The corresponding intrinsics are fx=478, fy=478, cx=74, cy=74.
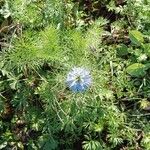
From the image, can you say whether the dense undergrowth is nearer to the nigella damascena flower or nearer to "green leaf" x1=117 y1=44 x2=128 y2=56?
"green leaf" x1=117 y1=44 x2=128 y2=56

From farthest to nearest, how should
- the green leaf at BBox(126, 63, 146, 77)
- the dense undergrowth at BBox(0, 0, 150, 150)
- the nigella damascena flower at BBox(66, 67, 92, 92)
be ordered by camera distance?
the green leaf at BBox(126, 63, 146, 77) < the dense undergrowth at BBox(0, 0, 150, 150) < the nigella damascena flower at BBox(66, 67, 92, 92)

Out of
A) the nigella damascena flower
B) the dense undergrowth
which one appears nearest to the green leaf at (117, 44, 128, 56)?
the dense undergrowth

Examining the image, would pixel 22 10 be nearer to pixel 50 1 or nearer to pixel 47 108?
pixel 50 1

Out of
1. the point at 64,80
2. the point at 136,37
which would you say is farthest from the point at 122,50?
the point at 64,80

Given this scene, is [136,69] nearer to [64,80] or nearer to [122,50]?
[122,50]

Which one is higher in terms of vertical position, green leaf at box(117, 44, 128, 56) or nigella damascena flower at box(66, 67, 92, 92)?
nigella damascena flower at box(66, 67, 92, 92)

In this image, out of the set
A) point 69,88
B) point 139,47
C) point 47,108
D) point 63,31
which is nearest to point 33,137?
point 47,108

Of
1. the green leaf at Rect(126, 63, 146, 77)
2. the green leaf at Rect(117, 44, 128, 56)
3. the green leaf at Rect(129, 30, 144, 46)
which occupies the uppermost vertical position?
the green leaf at Rect(129, 30, 144, 46)
